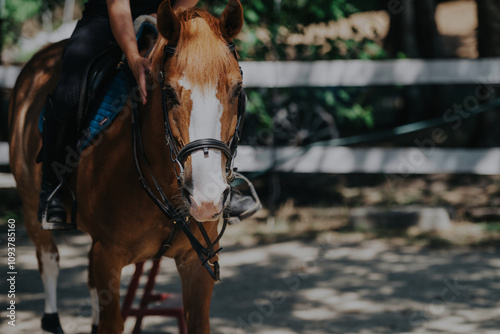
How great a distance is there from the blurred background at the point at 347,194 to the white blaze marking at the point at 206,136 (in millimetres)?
2484

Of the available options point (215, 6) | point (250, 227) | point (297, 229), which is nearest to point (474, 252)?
point (297, 229)

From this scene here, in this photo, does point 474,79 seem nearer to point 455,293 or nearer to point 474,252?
point 474,252

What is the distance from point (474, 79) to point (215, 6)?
3.08 meters

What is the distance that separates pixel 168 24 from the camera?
2.47 m

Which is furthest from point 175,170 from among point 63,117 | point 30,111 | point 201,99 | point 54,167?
point 30,111

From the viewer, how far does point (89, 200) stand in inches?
125

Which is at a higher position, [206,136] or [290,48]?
[290,48]

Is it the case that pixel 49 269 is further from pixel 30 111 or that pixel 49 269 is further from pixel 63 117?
pixel 63 117

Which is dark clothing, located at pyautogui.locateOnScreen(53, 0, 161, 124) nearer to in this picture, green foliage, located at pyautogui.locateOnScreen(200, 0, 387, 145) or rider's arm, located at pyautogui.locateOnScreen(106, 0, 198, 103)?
rider's arm, located at pyautogui.locateOnScreen(106, 0, 198, 103)

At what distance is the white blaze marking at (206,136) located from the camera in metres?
2.25

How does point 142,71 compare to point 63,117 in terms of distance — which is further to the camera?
point 63,117

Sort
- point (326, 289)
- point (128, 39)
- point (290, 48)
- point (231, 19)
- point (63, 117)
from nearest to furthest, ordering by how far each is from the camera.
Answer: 1. point (231, 19)
2. point (128, 39)
3. point (63, 117)
4. point (326, 289)
5. point (290, 48)

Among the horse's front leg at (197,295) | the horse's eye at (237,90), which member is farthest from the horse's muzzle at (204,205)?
the horse's front leg at (197,295)

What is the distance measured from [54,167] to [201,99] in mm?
1455
